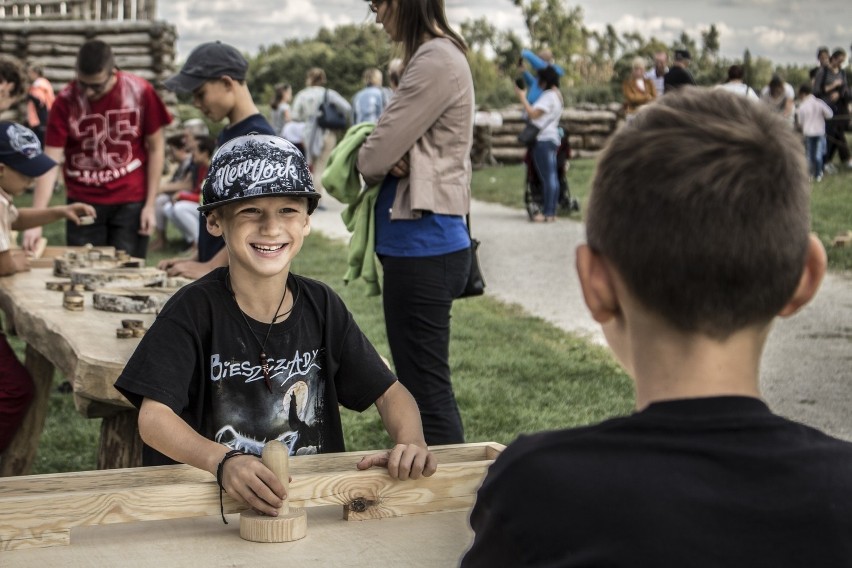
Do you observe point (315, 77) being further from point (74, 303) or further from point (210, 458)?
point (210, 458)

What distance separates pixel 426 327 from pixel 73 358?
1233mm

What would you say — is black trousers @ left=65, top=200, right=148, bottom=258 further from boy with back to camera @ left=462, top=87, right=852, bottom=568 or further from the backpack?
the backpack

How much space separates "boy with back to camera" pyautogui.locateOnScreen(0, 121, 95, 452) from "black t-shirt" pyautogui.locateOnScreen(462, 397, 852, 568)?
3.65 metres

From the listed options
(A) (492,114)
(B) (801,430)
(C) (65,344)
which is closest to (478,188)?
(A) (492,114)

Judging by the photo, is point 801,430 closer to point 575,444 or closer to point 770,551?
point 770,551

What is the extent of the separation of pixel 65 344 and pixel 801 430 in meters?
2.94

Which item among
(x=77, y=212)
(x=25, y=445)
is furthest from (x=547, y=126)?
(x=25, y=445)

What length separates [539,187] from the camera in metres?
15.3

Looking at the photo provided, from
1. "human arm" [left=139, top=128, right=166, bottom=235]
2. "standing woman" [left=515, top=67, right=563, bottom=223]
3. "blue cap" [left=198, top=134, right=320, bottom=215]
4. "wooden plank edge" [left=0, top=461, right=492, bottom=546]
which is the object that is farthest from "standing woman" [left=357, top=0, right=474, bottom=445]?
"standing woman" [left=515, top=67, right=563, bottom=223]

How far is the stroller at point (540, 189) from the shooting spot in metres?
15.1

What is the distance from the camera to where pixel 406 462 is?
2.47 m

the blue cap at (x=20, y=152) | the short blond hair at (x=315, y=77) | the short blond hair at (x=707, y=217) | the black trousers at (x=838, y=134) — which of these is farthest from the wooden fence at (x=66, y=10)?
the short blond hair at (x=707, y=217)

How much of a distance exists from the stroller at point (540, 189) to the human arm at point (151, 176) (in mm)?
8492

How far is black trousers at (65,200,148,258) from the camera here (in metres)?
6.80
